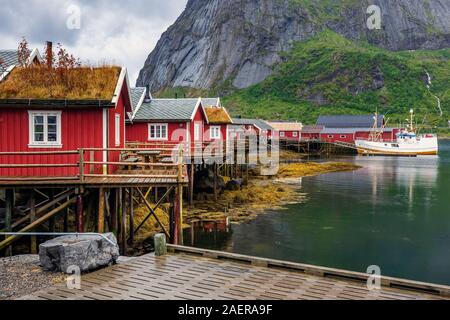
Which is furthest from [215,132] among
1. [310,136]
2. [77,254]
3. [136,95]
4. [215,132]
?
[310,136]

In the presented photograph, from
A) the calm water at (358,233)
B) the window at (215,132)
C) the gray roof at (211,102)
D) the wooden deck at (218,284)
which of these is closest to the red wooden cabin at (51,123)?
the wooden deck at (218,284)

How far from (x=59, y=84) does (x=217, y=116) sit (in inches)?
1194

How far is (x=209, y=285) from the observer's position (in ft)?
33.1

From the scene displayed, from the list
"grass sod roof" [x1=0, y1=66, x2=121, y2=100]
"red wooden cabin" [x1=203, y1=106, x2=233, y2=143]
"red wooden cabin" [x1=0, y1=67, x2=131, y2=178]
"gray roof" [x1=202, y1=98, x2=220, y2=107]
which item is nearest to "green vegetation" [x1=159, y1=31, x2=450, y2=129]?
"gray roof" [x1=202, y1=98, x2=220, y2=107]

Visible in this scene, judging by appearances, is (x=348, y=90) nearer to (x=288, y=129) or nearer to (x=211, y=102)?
(x=288, y=129)

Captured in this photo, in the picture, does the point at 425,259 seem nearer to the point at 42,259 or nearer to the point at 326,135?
the point at 42,259

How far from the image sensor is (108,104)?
17453 millimetres

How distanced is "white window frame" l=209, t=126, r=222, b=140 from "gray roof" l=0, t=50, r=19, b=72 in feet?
87.2

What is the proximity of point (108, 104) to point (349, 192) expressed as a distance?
30.1 metres

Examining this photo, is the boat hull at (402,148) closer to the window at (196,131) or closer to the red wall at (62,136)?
the window at (196,131)

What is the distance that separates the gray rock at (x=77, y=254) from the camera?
1117cm

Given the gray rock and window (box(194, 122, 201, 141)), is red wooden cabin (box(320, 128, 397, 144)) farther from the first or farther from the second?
the gray rock

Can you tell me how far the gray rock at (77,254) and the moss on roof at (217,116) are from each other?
117 ft

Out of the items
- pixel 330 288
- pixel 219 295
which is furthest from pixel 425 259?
pixel 219 295
